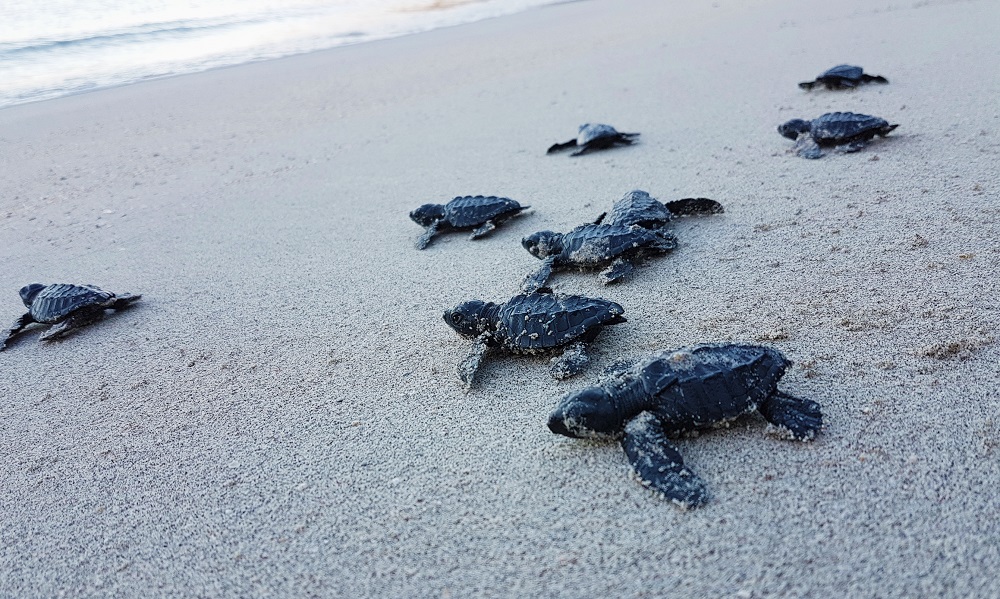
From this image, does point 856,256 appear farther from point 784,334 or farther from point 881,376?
point 881,376

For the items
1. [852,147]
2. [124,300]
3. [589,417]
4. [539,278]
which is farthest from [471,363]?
[852,147]

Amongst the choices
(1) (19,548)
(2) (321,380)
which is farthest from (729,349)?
(1) (19,548)

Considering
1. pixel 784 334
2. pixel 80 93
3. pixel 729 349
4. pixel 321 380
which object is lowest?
pixel 80 93

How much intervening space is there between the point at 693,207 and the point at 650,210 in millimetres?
289

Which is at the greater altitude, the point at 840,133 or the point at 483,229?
the point at 840,133

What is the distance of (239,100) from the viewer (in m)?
7.96

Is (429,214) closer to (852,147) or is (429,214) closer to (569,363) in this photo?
(569,363)

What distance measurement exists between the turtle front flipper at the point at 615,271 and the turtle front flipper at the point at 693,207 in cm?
61

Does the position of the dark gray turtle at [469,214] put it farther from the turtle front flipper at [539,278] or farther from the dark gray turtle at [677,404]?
the dark gray turtle at [677,404]

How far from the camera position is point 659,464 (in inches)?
69.2

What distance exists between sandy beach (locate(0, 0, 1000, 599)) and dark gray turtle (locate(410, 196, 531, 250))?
96 millimetres

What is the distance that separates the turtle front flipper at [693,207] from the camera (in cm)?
339

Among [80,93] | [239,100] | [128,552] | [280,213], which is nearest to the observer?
[128,552]

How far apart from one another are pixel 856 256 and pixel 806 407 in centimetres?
119
